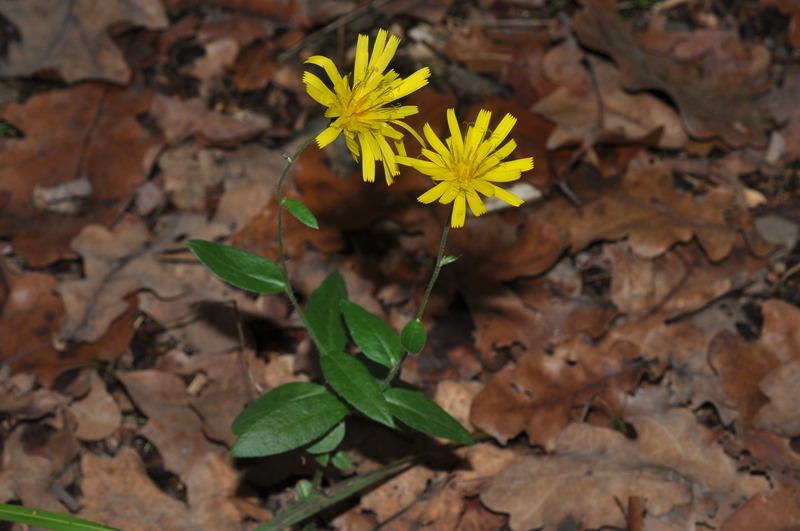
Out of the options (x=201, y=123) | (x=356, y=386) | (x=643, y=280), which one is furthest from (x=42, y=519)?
(x=643, y=280)

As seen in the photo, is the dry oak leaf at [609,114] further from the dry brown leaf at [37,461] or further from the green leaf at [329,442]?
the dry brown leaf at [37,461]

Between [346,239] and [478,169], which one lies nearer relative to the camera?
[478,169]

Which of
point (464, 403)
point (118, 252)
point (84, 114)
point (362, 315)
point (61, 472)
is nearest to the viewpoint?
point (362, 315)

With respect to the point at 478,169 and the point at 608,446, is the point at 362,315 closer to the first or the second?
the point at 478,169

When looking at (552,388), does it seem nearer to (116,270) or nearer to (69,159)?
(116,270)

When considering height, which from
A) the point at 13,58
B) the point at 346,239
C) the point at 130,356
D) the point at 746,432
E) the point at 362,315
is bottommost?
the point at 746,432

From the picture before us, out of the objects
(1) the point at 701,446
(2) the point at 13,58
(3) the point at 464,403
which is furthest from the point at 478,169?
(2) the point at 13,58

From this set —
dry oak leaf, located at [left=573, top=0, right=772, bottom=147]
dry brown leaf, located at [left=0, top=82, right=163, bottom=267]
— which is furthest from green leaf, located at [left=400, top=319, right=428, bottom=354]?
dry oak leaf, located at [left=573, top=0, right=772, bottom=147]

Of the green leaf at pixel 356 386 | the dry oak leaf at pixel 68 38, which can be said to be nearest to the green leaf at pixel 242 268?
the green leaf at pixel 356 386
